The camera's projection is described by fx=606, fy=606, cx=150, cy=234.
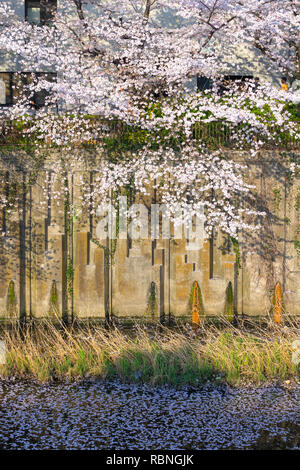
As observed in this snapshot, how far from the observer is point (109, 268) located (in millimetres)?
16172

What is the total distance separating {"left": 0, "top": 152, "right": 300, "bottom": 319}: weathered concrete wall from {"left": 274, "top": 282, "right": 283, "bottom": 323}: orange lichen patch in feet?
0.50

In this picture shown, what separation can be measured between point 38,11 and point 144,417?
18571 millimetres

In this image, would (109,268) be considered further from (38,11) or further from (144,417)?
(38,11)

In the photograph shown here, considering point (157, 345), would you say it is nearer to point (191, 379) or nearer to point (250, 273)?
point (191, 379)

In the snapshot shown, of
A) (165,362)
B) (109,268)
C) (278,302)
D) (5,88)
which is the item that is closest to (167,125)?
(109,268)

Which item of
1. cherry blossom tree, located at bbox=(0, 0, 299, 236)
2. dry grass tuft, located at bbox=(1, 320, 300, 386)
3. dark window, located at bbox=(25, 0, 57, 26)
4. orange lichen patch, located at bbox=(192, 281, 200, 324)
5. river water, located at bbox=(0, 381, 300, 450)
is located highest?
dark window, located at bbox=(25, 0, 57, 26)

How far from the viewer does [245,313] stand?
1622 centimetres

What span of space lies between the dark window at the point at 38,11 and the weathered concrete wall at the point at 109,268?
974 cm

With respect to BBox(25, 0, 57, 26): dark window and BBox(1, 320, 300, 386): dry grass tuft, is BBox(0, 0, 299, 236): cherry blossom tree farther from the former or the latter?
BBox(25, 0, 57, 26): dark window

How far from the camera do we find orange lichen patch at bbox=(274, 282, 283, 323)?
1606 centimetres

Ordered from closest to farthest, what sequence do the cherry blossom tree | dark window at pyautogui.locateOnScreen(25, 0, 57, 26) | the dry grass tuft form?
1. the dry grass tuft
2. the cherry blossom tree
3. dark window at pyautogui.locateOnScreen(25, 0, 57, 26)

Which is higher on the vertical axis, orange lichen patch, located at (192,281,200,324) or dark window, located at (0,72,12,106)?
dark window, located at (0,72,12,106)

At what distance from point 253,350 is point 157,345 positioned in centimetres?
190

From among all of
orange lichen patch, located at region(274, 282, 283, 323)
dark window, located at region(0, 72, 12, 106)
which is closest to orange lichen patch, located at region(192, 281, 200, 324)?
orange lichen patch, located at region(274, 282, 283, 323)
